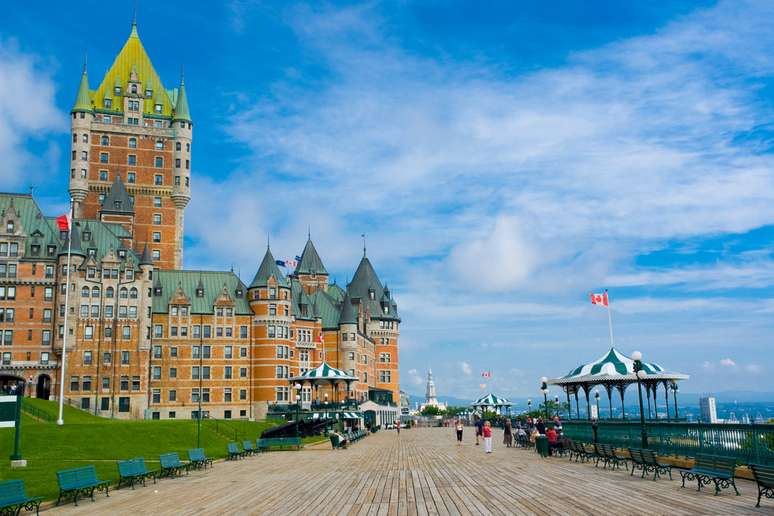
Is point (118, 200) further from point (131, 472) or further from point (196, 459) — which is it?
point (131, 472)

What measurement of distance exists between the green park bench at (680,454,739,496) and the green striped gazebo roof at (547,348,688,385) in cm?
1994

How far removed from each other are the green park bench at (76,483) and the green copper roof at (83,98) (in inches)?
3538

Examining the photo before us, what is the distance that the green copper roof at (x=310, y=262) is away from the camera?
392ft

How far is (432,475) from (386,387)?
317ft

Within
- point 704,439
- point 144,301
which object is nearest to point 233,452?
point 704,439

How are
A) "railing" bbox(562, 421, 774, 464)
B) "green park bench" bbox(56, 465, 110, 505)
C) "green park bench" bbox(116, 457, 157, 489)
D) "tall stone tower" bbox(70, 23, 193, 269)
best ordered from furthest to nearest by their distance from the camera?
"tall stone tower" bbox(70, 23, 193, 269)
"green park bench" bbox(116, 457, 157, 489)
"railing" bbox(562, 421, 774, 464)
"green park bench" bbox(56, 465, 110, 505)

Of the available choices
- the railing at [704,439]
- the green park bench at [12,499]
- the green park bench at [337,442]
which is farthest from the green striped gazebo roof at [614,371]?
the green park bench at [12,499]

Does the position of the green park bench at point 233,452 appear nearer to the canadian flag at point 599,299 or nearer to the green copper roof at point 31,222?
the canadian flag at point 599,299

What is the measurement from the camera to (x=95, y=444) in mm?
44750

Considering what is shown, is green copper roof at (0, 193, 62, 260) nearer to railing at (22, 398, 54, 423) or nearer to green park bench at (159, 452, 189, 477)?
railing at (22, 398, 54, 423)

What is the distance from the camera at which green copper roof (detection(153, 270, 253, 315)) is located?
9300cm

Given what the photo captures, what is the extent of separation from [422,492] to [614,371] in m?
24.4

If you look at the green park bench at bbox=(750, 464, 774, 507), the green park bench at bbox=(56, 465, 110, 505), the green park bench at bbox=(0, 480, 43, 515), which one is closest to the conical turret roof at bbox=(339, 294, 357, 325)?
the green park bench at bbox=(56, 465, 110, 505)

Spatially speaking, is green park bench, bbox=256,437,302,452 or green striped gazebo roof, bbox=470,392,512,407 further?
green striped gazebo roof, bbox=470,392,512,407
